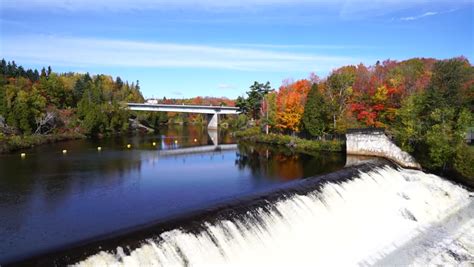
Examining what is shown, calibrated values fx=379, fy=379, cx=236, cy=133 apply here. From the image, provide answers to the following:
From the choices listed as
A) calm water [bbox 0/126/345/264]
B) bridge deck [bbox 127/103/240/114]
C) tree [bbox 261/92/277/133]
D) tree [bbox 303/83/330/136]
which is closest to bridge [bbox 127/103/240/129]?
bridge deck [bbox 127/103/240/114]

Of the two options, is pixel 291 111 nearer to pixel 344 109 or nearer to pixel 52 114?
pixel 344 109

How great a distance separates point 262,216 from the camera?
16.1m

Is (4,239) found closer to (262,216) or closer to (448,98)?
(262,216)

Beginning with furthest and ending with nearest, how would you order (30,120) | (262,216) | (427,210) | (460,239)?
(30,120) < (427,210) < (460,239) < (262,216)

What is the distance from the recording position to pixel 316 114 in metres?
43.4

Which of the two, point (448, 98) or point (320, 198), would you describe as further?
point (448, 98)

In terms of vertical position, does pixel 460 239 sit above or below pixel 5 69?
below

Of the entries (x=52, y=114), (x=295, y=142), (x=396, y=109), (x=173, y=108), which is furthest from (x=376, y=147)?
(x=173, y=108)

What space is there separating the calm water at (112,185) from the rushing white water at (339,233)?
11.4ft

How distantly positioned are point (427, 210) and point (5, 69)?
90092 millimetres

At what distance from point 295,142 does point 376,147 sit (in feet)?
44.4

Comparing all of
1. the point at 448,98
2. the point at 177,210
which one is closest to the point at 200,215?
the point at 177,210

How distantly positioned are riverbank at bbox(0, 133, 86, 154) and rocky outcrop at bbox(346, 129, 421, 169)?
3325 cm

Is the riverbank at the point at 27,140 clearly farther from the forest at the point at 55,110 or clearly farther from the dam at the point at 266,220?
the dam at the point at 266,220
